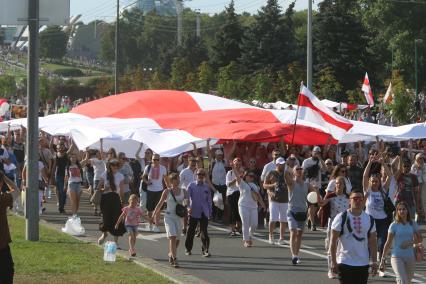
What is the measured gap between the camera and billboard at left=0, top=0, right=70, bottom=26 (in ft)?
56.3

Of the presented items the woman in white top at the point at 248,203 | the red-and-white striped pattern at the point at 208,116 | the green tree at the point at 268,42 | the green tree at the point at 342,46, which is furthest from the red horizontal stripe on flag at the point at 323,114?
the green tree at the point at 268,42

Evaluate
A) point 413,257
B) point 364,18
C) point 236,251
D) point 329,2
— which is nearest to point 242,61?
point 329,2

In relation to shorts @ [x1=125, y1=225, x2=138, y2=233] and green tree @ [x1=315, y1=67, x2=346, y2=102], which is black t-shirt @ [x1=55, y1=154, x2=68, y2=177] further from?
green tree @ [x1=315, y1=67, x2=346, y2=102]

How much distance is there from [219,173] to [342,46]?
3808 cm

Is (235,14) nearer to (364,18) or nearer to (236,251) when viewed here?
(364,18)

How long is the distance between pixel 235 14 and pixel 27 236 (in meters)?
52.5

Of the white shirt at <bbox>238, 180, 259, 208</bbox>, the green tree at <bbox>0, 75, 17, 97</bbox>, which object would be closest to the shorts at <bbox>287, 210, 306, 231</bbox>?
the white shirt at <bbox>238, 180, 259, 208</bbox>

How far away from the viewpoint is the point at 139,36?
14025cm

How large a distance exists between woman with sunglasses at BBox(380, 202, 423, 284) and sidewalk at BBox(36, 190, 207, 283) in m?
2.87

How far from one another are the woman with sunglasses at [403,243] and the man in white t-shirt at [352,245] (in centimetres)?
125

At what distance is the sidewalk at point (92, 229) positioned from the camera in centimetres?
1443

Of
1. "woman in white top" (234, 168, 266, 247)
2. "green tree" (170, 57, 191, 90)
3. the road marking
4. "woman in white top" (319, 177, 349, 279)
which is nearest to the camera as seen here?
"woman in white top" (319, 177, 349, 279)

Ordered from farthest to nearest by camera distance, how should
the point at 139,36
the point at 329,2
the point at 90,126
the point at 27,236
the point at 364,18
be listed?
the point at 139,36 → the point at 364,18 → the point at 329,2 → the point at 90,126 → the point at 27,236

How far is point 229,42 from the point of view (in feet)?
223
